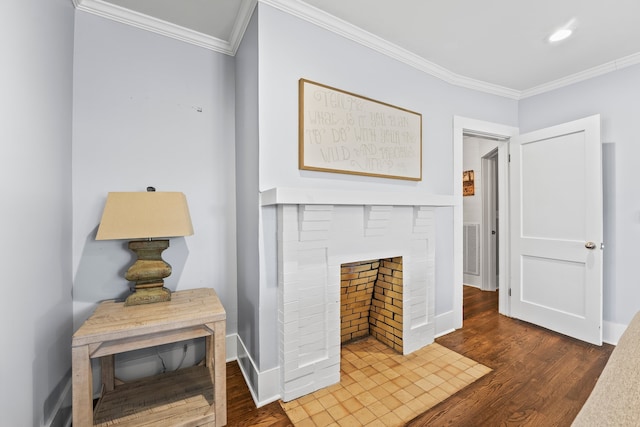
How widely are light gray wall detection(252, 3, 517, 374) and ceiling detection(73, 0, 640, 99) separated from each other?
0.11 metres

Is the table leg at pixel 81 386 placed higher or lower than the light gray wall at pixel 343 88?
lower

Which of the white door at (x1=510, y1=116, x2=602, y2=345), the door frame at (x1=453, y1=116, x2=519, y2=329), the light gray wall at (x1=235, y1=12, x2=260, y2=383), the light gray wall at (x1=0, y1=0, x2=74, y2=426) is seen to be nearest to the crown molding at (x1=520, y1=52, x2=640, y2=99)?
the door frame at (x1=453, y1=116, x2=519, y2=329)

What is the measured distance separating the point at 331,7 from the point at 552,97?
2604 mm

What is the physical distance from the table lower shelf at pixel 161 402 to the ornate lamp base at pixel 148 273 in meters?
0.54

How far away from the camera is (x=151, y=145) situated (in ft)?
6.36

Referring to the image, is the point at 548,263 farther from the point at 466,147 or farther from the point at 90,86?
the point at 90,86

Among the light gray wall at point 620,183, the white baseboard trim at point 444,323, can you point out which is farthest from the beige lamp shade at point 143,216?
the light gray wall at point 620,183

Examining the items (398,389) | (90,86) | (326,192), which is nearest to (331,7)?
(326,192)

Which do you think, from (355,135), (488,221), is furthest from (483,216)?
(355,135)

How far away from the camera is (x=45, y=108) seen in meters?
1.35

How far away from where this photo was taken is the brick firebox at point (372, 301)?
2287 mm

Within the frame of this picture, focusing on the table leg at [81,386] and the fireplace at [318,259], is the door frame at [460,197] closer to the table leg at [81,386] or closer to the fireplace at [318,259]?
the fireplace at [318,259]

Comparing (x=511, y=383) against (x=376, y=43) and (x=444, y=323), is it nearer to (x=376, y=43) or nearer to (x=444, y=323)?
(x=444, y=323)

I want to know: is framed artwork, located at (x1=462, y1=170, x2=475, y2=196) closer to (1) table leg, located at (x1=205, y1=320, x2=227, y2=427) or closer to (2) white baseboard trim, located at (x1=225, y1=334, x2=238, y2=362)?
(2) white baseboard trim, located at (x1=225, y1=334, x2=238, y2=362)
